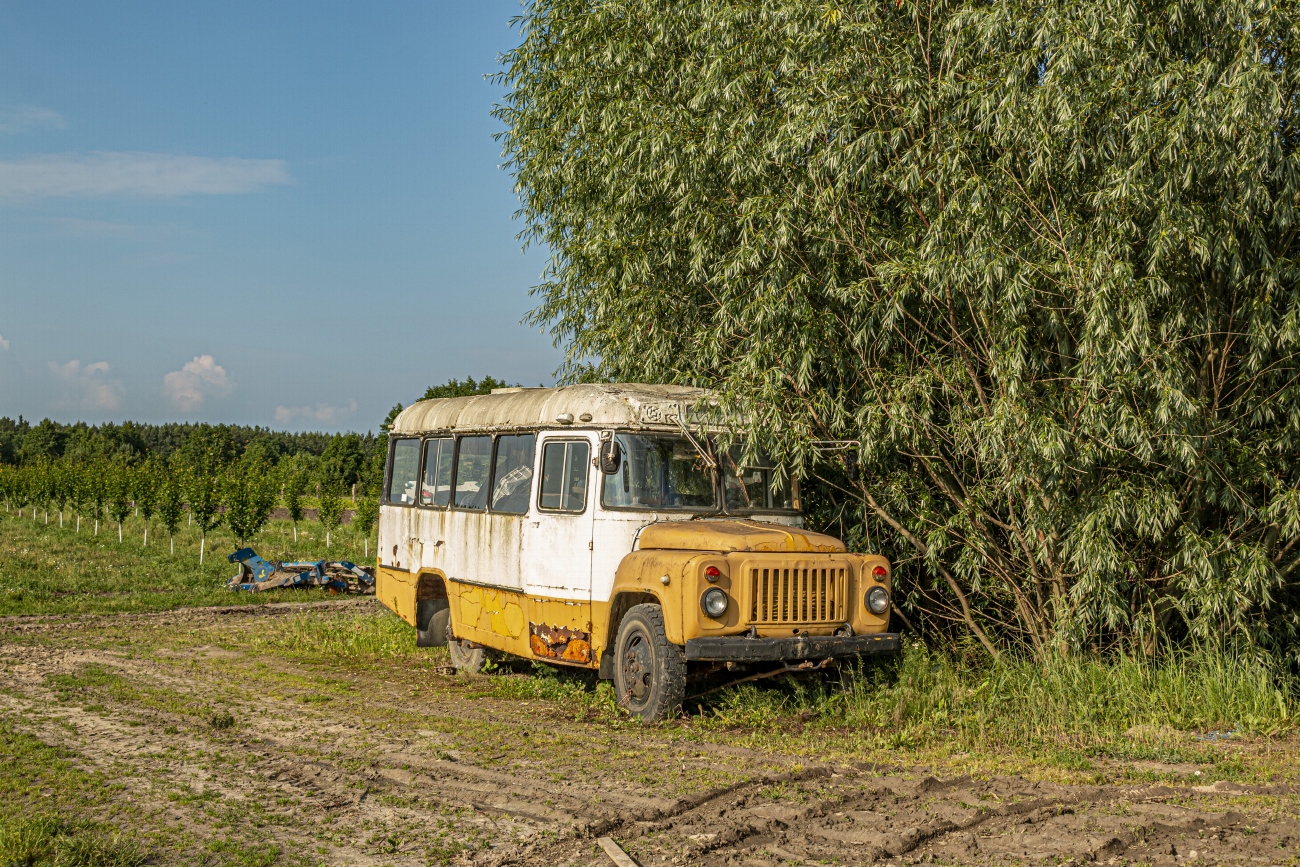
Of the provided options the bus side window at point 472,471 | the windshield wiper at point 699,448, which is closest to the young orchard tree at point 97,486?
the bus side window at point 472,471

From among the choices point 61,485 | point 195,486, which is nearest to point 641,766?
point 195,486

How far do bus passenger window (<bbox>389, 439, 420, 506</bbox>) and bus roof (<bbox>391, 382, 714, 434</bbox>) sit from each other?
6.19ft

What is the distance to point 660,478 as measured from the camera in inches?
392

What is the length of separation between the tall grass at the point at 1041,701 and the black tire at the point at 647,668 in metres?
0.56

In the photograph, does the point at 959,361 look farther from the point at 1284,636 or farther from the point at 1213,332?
the point at 1284,636

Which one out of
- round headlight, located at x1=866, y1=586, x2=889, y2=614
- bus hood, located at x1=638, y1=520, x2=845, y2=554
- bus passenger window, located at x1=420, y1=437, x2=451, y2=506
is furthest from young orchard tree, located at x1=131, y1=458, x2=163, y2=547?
round headlight, located at x1=866, y1=586, x2=889, y2=614

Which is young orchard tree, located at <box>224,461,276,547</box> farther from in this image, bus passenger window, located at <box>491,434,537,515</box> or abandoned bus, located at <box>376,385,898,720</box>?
bus passenger window, located at <box>491,434,537,515</box>

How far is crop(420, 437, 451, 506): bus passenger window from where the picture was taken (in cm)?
1261

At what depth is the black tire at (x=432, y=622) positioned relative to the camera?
12797mm

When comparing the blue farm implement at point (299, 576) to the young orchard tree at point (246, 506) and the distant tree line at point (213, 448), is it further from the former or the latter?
the distant tree line at point (213, 448)

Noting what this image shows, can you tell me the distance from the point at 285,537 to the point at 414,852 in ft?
117

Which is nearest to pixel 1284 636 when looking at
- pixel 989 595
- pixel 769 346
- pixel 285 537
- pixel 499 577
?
pixel 989 595

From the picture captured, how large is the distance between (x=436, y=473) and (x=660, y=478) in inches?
153

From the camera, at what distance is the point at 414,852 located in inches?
224
